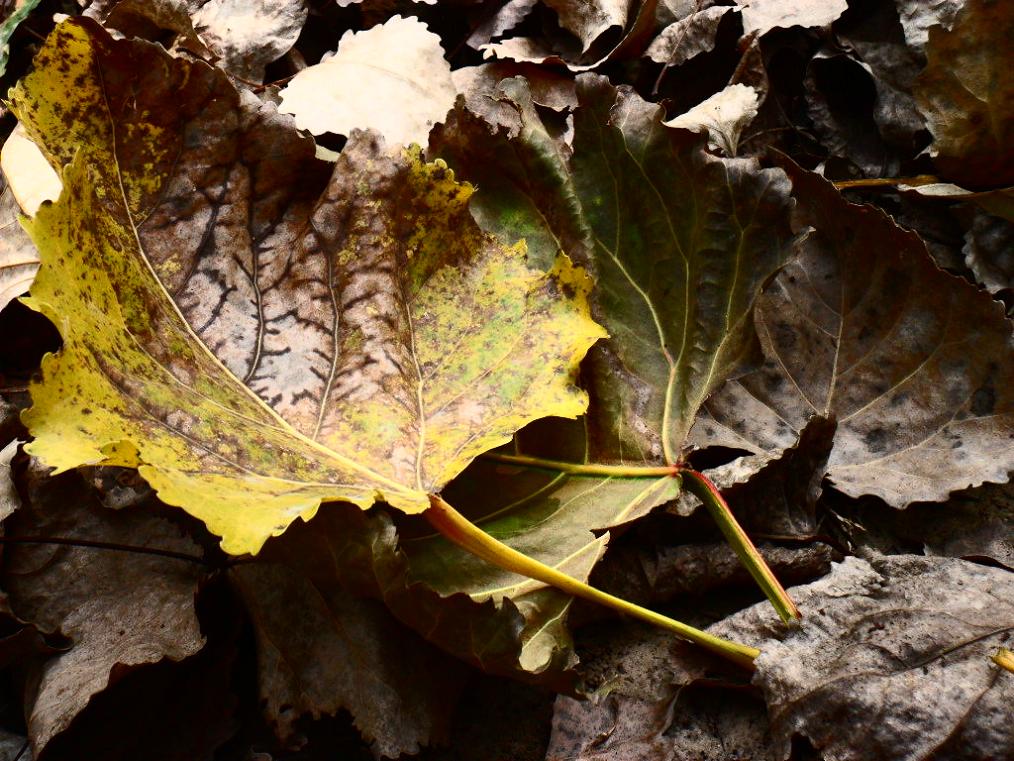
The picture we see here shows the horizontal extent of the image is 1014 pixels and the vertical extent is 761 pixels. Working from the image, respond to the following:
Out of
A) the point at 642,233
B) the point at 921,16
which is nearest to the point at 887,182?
the point at 921,16

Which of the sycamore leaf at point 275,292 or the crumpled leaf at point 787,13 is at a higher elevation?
the sycamore leaf at point 275,292

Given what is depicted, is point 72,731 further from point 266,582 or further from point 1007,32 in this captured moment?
point 1007,32

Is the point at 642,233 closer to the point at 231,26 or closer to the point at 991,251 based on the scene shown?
the point at 991,251

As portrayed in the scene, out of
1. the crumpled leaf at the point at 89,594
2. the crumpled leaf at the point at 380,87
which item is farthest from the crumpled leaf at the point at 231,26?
the crumpled leaf at the point at 89,594

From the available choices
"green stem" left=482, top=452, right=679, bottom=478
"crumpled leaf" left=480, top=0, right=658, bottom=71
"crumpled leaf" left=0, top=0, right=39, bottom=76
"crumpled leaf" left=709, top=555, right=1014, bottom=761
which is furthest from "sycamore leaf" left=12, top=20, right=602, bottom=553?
"crumpled leaf" left=0, top=0, right=39, bottom=76

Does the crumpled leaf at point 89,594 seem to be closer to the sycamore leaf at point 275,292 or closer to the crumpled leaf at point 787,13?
the sycamore leaf at point 275,292

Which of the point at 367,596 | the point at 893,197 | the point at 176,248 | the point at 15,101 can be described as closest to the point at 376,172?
the point at 176,248
